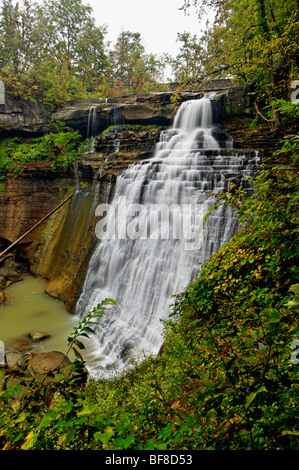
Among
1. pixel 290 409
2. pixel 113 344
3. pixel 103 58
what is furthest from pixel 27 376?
pixel 103 58

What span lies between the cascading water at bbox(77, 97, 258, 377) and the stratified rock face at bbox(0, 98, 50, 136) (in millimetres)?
10993

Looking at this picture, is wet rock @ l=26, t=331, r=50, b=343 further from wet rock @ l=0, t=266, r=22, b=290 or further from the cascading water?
wet rock @ l=0, t=266, r=22, b=290

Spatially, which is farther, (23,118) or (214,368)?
(23,118)

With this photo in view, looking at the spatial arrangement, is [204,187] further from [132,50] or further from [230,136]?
[132,50]

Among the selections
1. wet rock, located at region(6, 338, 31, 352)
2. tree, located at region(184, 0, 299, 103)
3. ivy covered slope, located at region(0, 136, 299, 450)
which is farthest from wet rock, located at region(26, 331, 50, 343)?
tree, located at region(184, 0, 299, 103)

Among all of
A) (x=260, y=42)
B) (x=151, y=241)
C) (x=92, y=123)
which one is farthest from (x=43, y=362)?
(x=92, y=123)

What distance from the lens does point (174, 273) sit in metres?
7.17

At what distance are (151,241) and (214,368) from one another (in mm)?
5818

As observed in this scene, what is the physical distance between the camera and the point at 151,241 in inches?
327

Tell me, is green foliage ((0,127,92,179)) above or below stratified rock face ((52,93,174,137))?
below

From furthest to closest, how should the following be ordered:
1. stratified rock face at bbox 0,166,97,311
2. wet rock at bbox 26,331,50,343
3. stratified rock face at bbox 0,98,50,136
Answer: stratified rock face at bbox 0,98,50,136
stratified rock face at bbox 0,166,97,311
wet rock at bbox 26,331,50,343

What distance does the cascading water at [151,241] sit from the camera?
265 inches

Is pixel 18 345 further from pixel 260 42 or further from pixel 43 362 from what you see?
pixel 260 42

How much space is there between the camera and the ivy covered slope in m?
1.62
